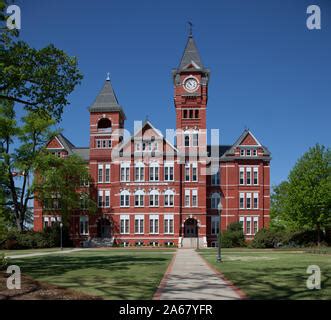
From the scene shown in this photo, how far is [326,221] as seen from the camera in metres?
52.1

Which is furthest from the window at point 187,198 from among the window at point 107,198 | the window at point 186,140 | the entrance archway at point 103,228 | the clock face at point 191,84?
the clock face at point 191,84

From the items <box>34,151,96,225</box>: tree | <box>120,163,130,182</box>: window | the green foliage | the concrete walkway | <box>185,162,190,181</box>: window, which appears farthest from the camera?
<box>120,163,130,182</box>: window

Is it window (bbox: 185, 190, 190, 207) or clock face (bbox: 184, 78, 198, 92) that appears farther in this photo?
clock face (bbox: 184, 78, 198, 92)

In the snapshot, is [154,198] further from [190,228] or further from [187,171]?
[190,228]

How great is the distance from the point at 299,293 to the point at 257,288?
62.1 inches

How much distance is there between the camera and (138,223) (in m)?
64.2

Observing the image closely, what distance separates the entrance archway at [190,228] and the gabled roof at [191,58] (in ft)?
70.0

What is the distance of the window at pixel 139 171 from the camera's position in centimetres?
6450

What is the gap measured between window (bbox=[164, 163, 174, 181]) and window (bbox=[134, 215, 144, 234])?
6300 millimetres

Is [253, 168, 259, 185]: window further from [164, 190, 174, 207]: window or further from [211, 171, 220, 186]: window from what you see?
[164, 190, 174, 207]: window

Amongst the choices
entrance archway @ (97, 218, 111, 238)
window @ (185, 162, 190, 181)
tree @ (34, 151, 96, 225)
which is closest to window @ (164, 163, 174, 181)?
window @ (185, 162, 190, 181)

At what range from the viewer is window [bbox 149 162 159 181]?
64188mm

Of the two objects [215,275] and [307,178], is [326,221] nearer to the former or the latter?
[307,178]
